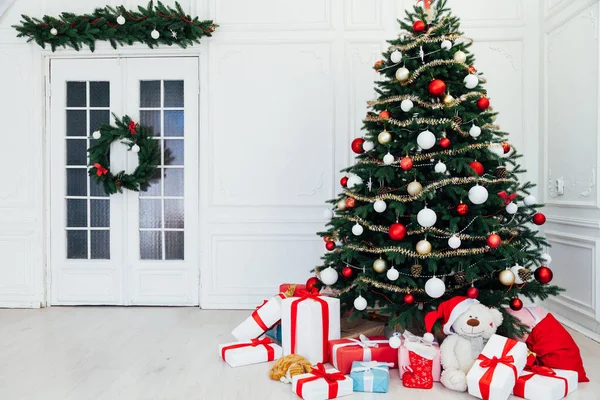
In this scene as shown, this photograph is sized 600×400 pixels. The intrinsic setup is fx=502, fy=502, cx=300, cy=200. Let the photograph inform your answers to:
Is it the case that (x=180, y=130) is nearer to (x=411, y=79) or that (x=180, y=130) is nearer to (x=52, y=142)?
(x=52, y=142)

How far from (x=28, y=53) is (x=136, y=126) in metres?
1.24

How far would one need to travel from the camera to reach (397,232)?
2889 millimetres

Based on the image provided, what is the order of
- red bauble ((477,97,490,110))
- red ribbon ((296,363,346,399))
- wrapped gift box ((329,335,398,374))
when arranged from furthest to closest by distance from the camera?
red bauble ((477,97,490,110)) → wrapped gift box ((329,335,398,374)) → red ribbon ((296,363,346,399))

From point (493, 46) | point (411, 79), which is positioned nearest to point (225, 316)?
point (411, 79)

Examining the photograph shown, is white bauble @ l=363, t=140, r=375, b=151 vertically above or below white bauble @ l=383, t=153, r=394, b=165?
above

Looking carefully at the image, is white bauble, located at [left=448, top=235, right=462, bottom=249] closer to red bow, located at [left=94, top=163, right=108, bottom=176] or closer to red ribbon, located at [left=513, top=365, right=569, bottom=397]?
red ribbon, located at [left=513, top=365, right=569, bottom=397]

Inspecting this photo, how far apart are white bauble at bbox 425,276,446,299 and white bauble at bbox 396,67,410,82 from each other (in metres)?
1.22

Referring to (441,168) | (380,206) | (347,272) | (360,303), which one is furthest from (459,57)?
(360,303)

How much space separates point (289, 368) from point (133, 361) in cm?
99

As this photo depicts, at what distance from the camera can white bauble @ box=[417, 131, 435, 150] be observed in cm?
290

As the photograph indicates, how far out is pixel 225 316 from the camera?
4.12 meters

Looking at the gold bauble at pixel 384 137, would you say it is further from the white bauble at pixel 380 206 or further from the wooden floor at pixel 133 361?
the wooden floor at pixel 133 361

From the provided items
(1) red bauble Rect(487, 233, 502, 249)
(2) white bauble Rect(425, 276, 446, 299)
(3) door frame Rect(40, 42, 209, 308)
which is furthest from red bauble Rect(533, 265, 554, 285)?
(3) door frame Rect(40, 42, 209, 308)

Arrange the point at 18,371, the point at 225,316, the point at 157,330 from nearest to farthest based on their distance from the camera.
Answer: the point at 18,371 < the point at 157,330 < the point at 225,316
